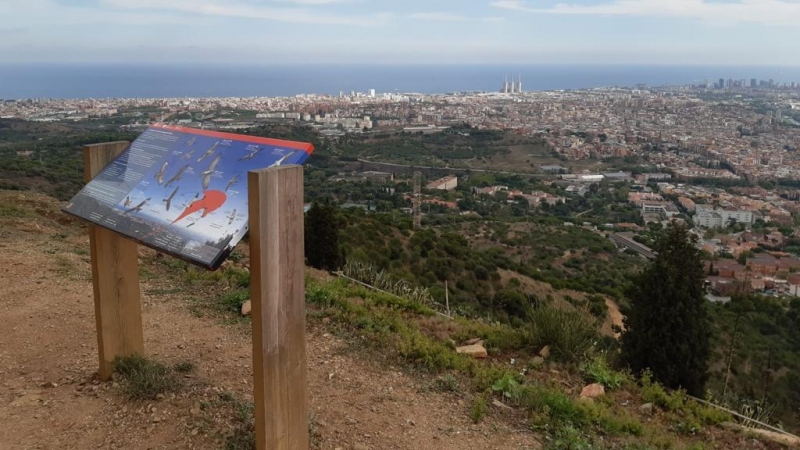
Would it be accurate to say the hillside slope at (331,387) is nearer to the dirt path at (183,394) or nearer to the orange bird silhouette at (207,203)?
the dirt path at (183,394)

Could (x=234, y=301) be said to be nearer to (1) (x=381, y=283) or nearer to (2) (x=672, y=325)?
(1) (x=381, y=283)

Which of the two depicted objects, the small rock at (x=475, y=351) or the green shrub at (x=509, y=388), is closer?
the green shrub at (x=509, y=388)

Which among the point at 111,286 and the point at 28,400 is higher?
the point at 111,286

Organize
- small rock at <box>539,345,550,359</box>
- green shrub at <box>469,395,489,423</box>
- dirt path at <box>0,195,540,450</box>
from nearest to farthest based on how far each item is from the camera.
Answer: dirt path at <box>0,195,540,450</box>
green shrub at <box>469,395,489,423</box>
small rock at <box>539,345,550,359</box>

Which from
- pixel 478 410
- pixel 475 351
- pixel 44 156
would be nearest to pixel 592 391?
pixel 475 351

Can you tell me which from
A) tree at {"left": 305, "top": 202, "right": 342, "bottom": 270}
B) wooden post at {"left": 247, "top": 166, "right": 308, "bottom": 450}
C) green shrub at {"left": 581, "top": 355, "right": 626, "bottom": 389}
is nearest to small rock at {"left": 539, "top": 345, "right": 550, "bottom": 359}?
green shrub at {"left": 581, "top": 355, "right": 626, "bottom": 389}

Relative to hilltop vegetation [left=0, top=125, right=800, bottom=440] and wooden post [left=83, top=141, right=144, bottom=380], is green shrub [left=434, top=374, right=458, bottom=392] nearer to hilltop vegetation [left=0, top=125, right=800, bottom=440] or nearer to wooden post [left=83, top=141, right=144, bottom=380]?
hilltop vegetation [left=0, top=125, right=800, bottom=440]

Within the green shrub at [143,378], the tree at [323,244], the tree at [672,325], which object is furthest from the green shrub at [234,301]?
the tree at [672,325]
